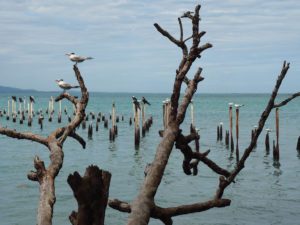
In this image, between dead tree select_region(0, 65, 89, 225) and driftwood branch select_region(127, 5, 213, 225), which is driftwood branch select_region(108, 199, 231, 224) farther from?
dead tree select_region(0, 65, 89, 225)

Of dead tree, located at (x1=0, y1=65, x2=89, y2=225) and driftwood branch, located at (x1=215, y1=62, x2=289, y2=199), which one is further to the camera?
dead tree, located at (x1=0, y1=65, x2=89, y2=225)

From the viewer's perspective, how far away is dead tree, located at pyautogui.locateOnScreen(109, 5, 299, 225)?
3316 mm

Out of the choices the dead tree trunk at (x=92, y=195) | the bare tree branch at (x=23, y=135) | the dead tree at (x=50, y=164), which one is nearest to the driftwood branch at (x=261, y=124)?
the dead tree trunk at (x=92, y=195)

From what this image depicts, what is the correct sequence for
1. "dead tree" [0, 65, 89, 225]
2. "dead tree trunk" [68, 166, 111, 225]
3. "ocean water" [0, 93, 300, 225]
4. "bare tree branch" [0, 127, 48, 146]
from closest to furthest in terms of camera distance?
"dead tree trunk" [68, 166, 111, 225]
"dead tree" [0, 65, 89, 225]
"bare tree branch" [0, 127, 48, 146]
"ocean water" [0, 93, 300, 225]

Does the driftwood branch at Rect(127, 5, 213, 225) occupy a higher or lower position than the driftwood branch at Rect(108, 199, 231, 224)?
higher

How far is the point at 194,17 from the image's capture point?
12.2ft

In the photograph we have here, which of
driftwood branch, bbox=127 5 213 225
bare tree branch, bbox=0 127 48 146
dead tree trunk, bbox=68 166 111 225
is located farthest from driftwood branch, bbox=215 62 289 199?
bare tree branch, bbox=0 127 48 146

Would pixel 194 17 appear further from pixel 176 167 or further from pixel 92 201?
pixel 176 167

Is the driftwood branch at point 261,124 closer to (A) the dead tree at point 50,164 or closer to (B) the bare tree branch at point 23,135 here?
(A) the dead tree at point 50,164

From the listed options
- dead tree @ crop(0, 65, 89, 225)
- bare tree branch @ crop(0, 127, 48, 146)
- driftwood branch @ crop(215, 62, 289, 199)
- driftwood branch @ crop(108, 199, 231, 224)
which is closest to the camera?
driftwood branch @ crop(215, 62, 289, 199)

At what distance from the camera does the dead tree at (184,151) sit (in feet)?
10.9

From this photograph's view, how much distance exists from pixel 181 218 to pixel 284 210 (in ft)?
13.3

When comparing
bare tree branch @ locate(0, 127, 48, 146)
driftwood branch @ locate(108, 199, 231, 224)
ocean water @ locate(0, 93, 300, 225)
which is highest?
bare tree branch @ locate(0, 127, 48, 146)

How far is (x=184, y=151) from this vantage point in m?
3.70
